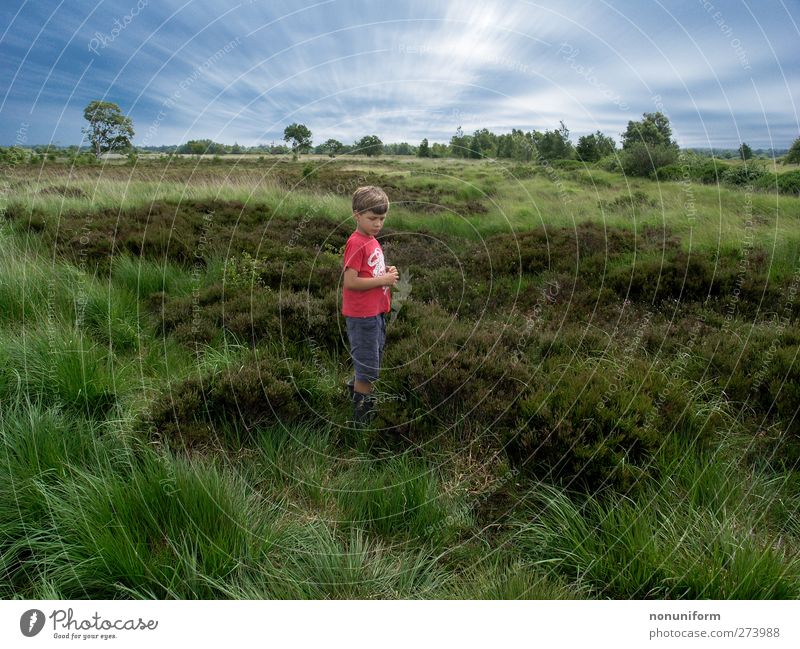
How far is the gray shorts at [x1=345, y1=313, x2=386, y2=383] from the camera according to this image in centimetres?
449

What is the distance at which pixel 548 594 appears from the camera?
3.00 metres

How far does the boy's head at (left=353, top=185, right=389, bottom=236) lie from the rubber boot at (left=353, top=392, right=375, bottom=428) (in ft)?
5.17

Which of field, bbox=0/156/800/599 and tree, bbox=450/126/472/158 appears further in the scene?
tree, bbox=450/126/472/158

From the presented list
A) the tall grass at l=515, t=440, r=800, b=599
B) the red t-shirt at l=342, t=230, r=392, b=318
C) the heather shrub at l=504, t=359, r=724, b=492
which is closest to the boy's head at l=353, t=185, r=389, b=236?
the red t-shirt at l=342, t=230, r=392, b=318

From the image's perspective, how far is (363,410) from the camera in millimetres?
4773

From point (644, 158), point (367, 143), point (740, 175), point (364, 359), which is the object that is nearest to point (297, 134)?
point (367, 143)

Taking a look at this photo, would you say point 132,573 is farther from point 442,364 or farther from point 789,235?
point 789,235

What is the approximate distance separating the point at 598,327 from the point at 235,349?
14.1ft

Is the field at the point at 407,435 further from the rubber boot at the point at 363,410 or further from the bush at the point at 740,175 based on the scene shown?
the bush at the point at 740,175

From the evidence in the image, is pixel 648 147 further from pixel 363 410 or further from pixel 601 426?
pixel 363 410

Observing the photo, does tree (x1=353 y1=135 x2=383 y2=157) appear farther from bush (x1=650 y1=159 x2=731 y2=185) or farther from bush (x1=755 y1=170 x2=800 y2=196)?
bush (x1=755 y1=170 x2=800 y2=196)

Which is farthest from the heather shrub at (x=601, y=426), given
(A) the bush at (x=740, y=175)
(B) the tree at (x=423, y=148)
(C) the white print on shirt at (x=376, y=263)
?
(A) the bush at (x=740, y=175)

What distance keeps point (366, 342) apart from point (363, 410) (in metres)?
0.66

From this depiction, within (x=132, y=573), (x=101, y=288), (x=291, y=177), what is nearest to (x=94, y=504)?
(x=132, y=573)
